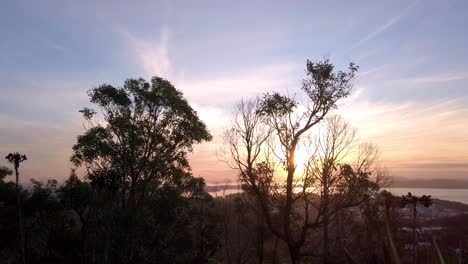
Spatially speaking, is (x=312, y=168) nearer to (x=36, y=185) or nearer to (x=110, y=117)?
(x=110, y=117)

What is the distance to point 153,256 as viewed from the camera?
619 inches

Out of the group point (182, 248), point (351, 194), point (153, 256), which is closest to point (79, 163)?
point (182, 248)

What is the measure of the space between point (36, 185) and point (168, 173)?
12.1 m

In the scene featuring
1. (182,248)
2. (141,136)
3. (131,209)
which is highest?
(141,136)

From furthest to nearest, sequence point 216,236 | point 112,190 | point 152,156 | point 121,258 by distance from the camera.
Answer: point 216,236 < point 152,156 < point 112,190 < point 121,258

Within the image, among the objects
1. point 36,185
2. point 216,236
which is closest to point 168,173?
point 216,236

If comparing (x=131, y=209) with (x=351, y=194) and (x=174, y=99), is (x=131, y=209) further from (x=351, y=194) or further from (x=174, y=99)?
(x=351, y=194)

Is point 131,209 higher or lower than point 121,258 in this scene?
higher

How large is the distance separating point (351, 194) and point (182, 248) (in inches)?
407

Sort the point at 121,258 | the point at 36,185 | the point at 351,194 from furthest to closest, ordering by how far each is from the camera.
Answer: the point at 36,185 < the point at 351,194 < the point at 121,258

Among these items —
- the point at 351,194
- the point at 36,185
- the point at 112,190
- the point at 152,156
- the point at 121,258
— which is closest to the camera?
the point at 121,258

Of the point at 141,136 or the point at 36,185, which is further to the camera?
the point at 36,185

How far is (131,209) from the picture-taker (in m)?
16.2

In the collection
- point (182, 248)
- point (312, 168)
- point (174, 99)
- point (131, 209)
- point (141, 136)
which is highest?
point (174, 99)
